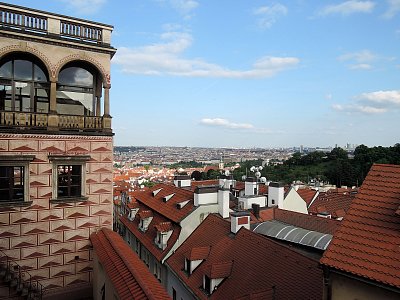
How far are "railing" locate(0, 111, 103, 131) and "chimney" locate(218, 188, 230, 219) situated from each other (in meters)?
11.2

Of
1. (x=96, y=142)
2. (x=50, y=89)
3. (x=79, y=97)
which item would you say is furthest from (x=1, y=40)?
(x=96, y=142)

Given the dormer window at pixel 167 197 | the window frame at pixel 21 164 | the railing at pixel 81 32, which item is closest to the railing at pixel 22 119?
the window frame at pixel 21 164

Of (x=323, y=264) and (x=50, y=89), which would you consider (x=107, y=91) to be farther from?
(x=323, y=264)

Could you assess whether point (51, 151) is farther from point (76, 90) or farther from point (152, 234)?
point (152, 234)

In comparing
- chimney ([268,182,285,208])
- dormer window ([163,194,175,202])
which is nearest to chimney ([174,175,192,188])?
dormer window ([163,194,175,202])

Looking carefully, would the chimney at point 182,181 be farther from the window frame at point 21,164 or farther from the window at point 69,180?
the window frame at point 21,164

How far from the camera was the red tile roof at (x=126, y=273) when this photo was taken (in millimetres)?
6758

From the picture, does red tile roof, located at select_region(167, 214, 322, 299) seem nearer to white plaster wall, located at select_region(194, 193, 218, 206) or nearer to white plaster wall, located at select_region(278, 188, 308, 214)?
white plaster wall, located at select_region(194, 193, 218, 206)

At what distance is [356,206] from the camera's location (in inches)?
314

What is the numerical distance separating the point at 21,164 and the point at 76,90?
3576 mm

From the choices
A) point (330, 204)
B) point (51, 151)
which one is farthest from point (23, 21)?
point (330, 204)

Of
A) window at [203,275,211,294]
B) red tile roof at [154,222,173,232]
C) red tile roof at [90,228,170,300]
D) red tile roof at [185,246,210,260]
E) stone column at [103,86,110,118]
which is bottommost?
window at [203,275,211,294]

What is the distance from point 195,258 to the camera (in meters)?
16.4

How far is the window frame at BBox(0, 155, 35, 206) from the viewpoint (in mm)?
10615
